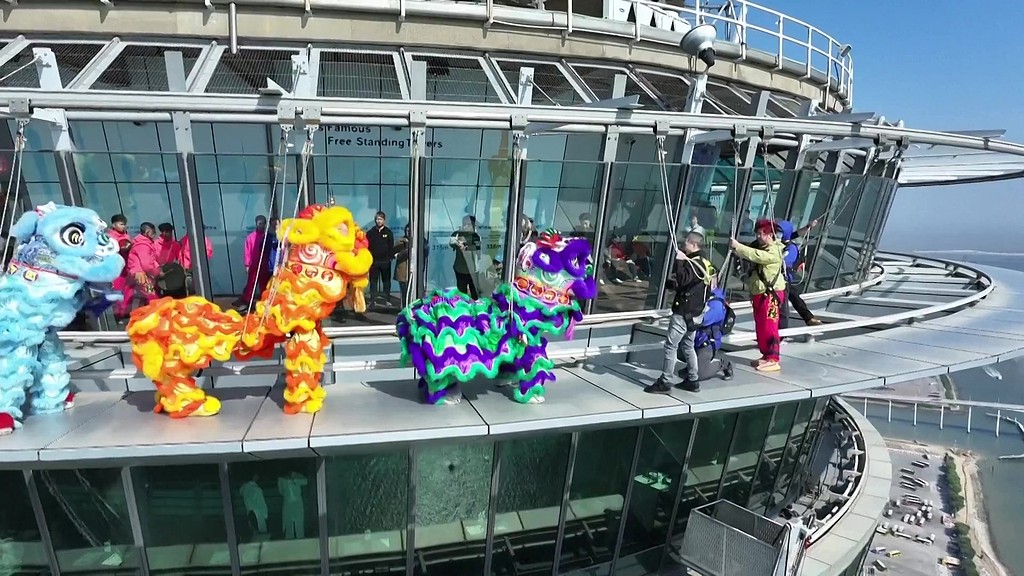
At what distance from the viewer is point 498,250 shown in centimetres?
999

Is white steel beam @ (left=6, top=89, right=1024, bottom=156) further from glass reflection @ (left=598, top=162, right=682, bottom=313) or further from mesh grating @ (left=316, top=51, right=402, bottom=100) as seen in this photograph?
mesh grating @ (left=316, top=51, right=402, bottom=100)

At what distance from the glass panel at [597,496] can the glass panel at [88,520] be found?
265 inches

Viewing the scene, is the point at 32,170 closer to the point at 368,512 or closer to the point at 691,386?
the point at 368,512

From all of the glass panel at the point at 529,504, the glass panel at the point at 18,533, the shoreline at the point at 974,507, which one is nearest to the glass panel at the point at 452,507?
the glass panel at the point at 529,504

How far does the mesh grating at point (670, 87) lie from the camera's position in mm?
12086

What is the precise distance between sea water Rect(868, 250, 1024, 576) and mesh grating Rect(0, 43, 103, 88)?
38.7 meters

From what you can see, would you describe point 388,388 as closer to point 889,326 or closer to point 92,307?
point 92,307

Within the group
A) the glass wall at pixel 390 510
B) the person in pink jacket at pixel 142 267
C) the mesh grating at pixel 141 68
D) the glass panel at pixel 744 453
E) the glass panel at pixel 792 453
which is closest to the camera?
the glass wall at pixel 390 510

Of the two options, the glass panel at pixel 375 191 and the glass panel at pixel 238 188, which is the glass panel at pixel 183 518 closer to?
the glass panel at pixel 238 188

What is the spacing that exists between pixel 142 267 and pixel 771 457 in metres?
12.7

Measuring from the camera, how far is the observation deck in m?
6.65

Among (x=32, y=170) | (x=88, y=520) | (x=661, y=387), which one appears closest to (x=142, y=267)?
(x=32, y=170)

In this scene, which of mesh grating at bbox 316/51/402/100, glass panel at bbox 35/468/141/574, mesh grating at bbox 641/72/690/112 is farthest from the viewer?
mesh grating at bbox 641/72/690/112

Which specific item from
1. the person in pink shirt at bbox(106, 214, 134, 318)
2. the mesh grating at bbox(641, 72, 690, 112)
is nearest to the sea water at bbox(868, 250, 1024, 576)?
the mesh grating at bbox(641, 72, 690, 112)
